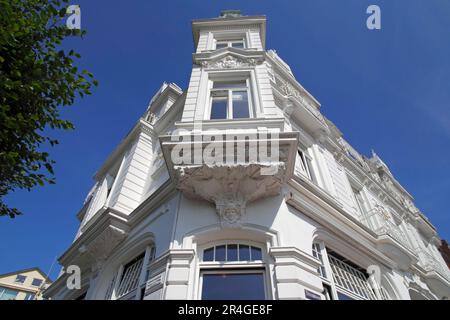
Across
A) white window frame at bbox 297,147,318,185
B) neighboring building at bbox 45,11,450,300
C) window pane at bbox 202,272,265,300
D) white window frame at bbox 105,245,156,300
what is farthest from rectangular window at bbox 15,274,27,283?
window pane at bbox 202,272,265,300

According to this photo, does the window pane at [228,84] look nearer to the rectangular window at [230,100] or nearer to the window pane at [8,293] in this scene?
the rectangular window at [230,100]

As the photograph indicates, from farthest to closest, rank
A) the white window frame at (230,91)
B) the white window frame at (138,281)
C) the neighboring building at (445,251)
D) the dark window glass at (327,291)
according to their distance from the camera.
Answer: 1. the neighboring building at (445,251)
2. the white window frame at (230,91)
3. the white window frame at (138,281)
4. the dark window glass at (327,291)

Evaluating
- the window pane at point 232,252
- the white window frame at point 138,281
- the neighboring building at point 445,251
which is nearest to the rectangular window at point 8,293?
the white window frame at point 138,281

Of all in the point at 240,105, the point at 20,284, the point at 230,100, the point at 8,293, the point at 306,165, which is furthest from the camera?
the point at 20,284

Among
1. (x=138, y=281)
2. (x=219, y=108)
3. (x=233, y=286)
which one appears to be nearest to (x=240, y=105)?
(x=219, y=108)

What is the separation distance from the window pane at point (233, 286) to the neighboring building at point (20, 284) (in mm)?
60235

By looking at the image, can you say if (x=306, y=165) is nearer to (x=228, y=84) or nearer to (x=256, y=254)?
(x=228, y=84)

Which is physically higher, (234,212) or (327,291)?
(234,212)

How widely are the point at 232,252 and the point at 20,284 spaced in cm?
6744

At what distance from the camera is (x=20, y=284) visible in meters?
56.7

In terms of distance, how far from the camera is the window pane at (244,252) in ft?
23.3

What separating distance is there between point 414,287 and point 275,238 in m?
8.88

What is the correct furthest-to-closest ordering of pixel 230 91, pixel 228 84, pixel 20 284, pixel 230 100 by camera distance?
pixel 20 284 → pixel 228 84 → pixel 230 91 → pixel 230 100

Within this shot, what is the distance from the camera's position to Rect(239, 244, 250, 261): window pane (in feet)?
23.3
